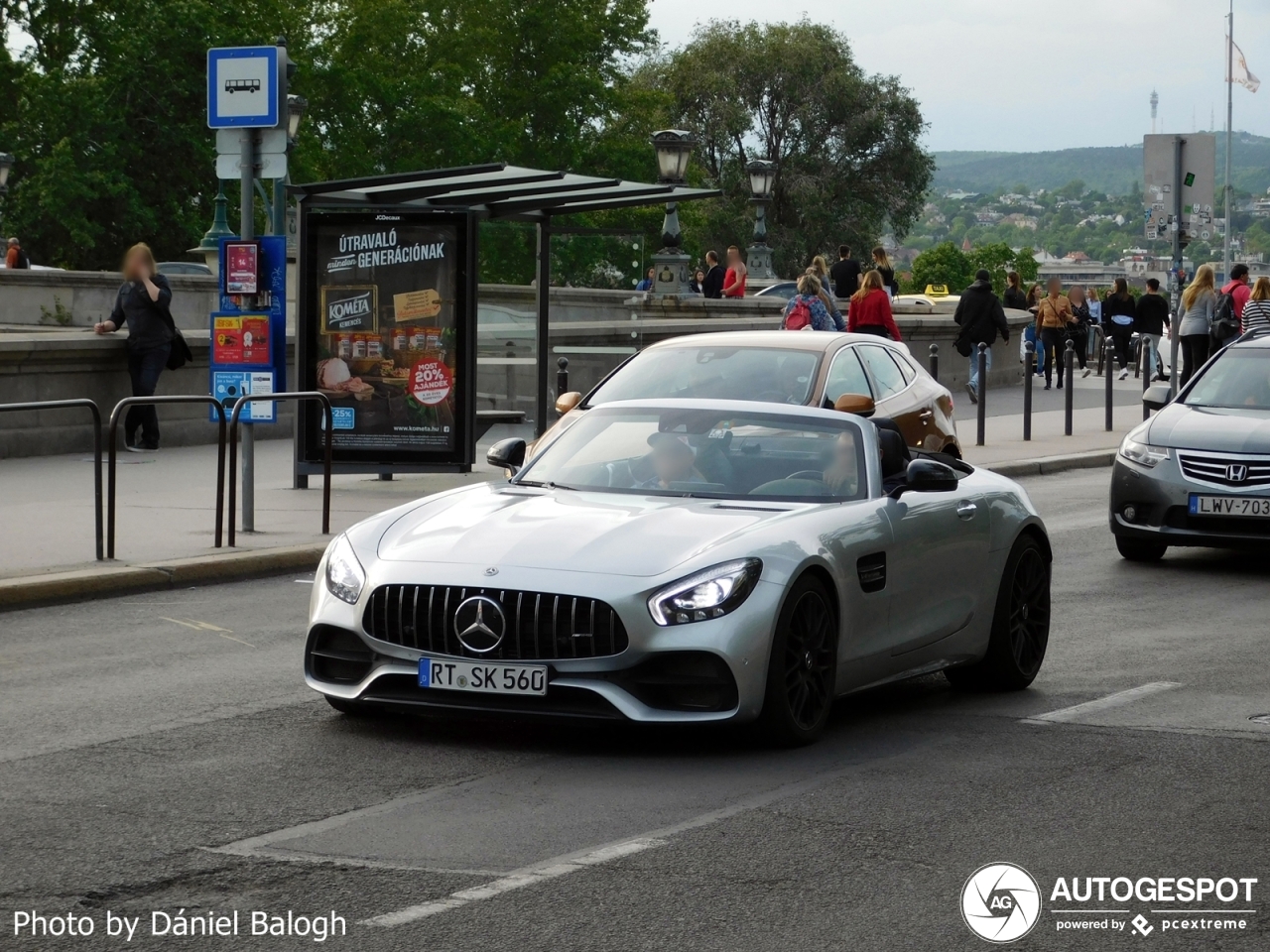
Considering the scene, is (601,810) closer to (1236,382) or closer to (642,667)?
(642,667)

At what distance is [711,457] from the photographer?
26.9 ft

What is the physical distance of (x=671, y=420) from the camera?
27.5ft

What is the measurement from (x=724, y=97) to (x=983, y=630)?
75.0 metres

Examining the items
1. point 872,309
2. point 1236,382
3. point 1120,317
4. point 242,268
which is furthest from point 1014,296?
point 242,268

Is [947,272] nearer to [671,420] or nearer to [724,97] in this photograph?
[724,97]

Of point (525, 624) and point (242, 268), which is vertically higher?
point (242, 268)

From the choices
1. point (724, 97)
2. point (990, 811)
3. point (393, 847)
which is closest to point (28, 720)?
point (393, 847)

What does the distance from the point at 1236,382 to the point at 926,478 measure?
7.04 metres

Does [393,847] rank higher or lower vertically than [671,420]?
lower

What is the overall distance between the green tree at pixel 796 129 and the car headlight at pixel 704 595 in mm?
75123

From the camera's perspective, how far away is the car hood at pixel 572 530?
23.3 feet

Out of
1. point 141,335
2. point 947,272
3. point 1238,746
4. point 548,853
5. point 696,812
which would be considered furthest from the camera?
point 947,272

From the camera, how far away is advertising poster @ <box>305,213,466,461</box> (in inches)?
647

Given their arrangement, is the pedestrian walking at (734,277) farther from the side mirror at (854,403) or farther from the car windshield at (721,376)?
the side mirror at (854,403)
